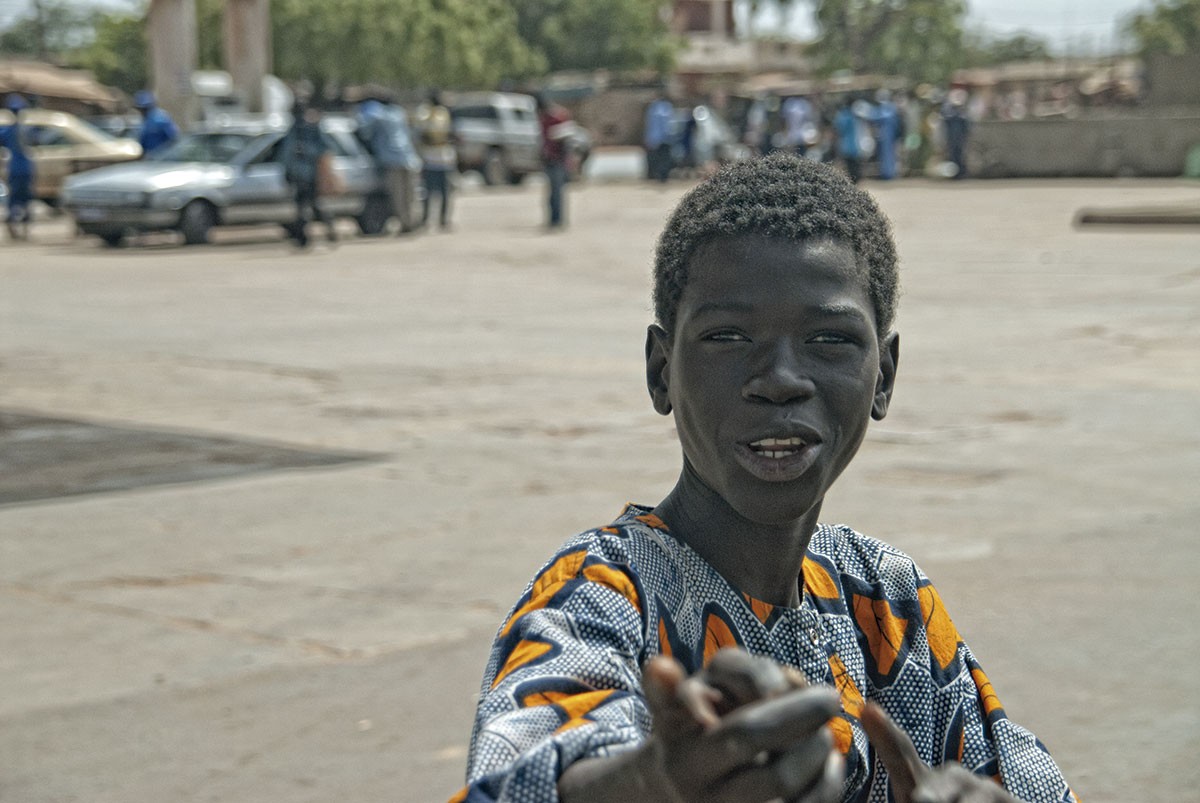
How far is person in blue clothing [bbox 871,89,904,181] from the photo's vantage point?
31.2 metres

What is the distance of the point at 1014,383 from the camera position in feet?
31.1

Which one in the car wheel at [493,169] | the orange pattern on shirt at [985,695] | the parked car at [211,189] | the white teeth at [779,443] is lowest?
the car wheel at [493,169]

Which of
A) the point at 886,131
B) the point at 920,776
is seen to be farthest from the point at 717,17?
the point at 920,776

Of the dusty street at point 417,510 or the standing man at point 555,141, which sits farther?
the standing man at point 555,141

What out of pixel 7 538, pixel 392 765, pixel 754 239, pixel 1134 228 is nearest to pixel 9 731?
pixel 392 765

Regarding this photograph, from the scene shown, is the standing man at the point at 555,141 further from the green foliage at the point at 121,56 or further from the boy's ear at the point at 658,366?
the green foliage at the point at 121,56

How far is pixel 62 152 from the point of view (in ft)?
86.1

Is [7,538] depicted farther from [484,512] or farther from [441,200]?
[441,200]

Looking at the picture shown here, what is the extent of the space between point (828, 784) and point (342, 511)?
5463 mm

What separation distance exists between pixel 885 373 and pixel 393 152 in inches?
763

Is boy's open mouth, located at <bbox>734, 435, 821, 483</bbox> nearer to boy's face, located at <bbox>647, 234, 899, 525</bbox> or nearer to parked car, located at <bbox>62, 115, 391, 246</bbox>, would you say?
boy's face, located at <bbox>647, 234, 899, 525</bbox>

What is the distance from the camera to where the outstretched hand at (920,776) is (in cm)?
→ 128

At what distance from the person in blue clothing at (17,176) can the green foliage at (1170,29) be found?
4691cm

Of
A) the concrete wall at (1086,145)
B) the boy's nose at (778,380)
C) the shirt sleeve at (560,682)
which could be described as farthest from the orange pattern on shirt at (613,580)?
the concrete wall at (1086,145)
